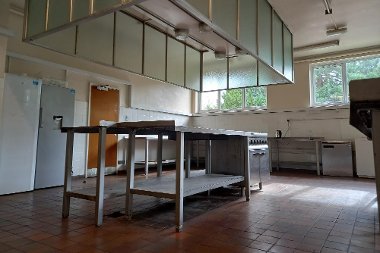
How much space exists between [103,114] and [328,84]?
18.5ft

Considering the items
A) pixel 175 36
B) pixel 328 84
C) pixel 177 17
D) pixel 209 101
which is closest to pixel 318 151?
pixel 328 84

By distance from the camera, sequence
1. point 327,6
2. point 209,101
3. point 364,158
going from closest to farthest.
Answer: point 327,6 → point 364,158 → point 209,101

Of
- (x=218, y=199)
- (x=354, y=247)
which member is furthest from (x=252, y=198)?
(x=354, y=247)

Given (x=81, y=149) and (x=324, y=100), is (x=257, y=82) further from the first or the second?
(x=81, y=149)

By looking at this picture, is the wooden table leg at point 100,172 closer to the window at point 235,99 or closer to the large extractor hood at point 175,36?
the large extractor hood at point 175,36

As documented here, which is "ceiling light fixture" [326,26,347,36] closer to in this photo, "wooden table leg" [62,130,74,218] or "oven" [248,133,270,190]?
"oven" [248,133,270,190]

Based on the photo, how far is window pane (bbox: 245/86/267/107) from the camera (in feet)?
25.3

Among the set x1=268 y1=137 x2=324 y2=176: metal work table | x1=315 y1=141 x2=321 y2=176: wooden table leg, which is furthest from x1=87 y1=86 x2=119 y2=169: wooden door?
x1=315 y1=141 x2=321 y2=176: wooden table leg

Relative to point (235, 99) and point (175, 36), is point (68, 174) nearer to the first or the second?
→ point (175, 36)

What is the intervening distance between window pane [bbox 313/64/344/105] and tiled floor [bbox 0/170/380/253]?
374 cm

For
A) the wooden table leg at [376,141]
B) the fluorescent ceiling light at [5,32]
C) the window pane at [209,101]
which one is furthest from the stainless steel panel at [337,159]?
the fluorescent ceiling light at [5,32]

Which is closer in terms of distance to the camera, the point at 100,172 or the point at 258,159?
the point at 100,172

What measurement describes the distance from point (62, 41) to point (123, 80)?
9.95 ft

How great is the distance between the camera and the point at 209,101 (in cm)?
872
